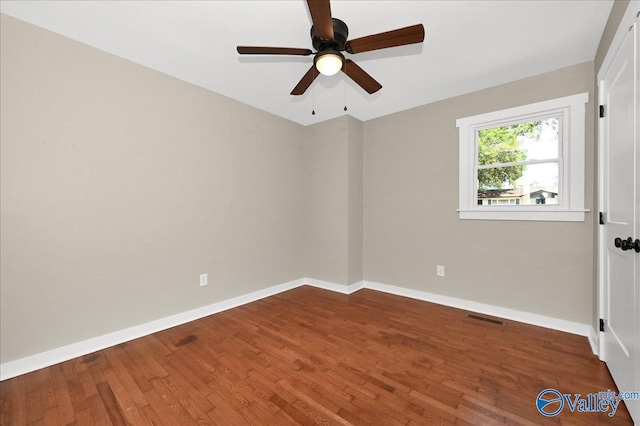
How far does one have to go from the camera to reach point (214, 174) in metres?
3.13

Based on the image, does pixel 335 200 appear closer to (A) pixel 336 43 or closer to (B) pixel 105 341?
(A) pixel 336 43

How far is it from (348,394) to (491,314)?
85.4 inches

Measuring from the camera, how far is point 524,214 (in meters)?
2.79

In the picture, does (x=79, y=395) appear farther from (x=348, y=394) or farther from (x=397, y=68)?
(x=397, y=68)

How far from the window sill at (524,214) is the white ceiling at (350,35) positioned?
55.7 inches

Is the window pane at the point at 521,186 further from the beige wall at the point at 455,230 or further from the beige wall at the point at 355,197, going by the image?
the beige wall at the point at 355,197

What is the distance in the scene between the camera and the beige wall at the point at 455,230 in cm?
255

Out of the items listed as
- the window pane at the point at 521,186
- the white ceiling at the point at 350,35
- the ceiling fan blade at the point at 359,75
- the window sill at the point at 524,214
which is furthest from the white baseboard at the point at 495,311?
the ceiling fan blade at the point at 359,75

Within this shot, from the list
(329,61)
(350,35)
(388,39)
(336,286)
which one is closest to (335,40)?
(329,61)

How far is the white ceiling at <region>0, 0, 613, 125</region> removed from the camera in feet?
6.07

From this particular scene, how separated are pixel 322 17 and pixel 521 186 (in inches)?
110

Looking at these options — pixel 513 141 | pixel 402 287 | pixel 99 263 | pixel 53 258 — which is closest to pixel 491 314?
pixel 402 287

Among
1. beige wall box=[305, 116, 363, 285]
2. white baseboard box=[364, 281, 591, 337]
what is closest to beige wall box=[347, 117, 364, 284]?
beige wall box=[305, 116, 363, 285]

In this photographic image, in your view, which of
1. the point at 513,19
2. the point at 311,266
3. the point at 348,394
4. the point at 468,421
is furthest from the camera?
the point at 311,266
